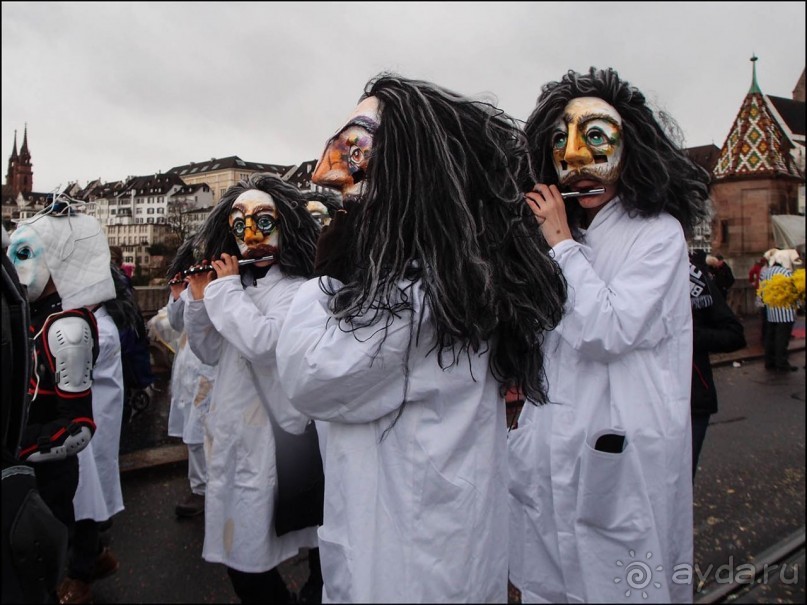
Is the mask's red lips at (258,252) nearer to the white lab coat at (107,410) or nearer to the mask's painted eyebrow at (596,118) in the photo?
the white lab coat at (107,410)

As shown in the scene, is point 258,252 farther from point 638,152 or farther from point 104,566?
point 104,566

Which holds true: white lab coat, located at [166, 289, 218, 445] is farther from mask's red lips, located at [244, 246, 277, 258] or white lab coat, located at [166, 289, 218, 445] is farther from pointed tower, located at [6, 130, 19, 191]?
pointed tower, located at [6, 130, 19, 191]

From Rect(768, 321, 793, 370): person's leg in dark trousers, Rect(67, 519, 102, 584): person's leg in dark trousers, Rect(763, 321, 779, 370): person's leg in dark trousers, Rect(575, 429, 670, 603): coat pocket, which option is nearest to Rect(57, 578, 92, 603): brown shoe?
Rect(67, 519, 102, 584): person's leg in dark trousers

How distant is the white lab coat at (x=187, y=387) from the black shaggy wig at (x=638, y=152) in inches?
84.9

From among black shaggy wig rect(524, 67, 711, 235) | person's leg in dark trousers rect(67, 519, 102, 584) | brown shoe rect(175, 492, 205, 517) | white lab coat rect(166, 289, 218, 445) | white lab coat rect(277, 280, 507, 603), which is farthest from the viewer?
brown shoe rect(175, 492, 205, 517)

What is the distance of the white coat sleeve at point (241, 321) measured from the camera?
8.02 ft

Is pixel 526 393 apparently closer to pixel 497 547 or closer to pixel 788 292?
pixel 497 547

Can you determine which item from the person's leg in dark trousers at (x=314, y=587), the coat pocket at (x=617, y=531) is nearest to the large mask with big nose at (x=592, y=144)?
the coat pocket at (x=617, y=531)

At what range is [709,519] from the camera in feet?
13.3

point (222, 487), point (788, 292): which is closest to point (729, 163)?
point (788, 292)

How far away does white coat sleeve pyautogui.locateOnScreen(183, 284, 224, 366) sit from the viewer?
8.96 ft

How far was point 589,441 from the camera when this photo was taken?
1722 mm

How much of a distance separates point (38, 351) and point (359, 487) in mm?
1655

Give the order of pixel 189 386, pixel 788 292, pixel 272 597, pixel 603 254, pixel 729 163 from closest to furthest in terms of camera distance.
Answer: pixel 603 254, pixel 272 597, pixel 788 292, pixel 189 386, pixel 729 163
